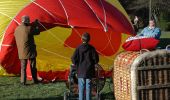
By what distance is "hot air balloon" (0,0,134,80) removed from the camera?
11680 millimetres

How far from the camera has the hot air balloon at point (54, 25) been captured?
460 inches

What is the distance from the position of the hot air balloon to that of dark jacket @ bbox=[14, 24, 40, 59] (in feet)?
2.73

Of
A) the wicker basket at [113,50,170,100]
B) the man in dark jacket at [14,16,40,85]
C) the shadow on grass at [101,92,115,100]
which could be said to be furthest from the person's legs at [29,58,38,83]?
the wicker basket at [113,50,170,100]

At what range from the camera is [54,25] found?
11.8m

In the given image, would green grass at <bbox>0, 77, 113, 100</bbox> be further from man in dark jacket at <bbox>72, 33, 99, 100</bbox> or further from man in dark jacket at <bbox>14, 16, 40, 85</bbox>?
man in dark jacket at <bbox>72, 33, 99, 100</bbox>

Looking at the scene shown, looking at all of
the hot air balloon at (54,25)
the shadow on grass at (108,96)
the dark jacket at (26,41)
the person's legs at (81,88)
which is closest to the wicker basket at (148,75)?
the person's legs at (81,88)

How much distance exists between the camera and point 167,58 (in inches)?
294

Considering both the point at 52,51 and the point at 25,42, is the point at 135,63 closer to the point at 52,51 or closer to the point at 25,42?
the point at 25,42

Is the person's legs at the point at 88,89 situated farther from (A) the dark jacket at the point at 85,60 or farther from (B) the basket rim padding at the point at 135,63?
(B) the basket rim padding at the point at 135,63

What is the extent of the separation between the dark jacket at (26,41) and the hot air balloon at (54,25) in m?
0.83

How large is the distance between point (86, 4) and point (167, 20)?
41394mm

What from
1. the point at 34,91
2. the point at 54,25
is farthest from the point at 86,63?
the point at 54,25

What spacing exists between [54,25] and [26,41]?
48.8 inches

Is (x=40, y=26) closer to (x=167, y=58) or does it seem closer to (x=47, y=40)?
(x=47, y=40)
